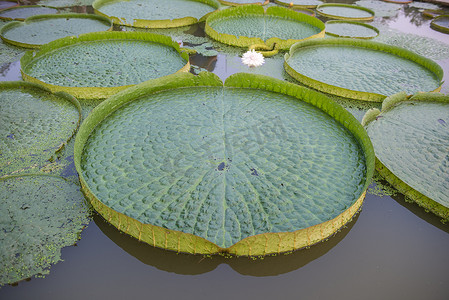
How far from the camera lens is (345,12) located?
5773mm

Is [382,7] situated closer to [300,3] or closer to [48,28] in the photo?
[300,3]

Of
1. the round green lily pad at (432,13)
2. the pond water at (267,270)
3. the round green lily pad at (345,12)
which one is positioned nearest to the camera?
the pond water at (267,270)

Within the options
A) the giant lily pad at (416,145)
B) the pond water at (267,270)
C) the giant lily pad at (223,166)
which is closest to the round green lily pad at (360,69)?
the giant lily pad at (416,145)

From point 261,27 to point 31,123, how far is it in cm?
336

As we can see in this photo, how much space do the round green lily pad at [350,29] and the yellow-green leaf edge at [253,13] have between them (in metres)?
0.45

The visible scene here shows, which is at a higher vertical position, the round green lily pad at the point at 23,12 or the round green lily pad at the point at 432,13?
the round green lily pad at the point at 432,13

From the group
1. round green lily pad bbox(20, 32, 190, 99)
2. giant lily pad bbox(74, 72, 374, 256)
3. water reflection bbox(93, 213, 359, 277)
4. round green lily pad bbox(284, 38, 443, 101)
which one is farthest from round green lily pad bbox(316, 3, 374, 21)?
water reflection bbox(93, 213, 359, 277)

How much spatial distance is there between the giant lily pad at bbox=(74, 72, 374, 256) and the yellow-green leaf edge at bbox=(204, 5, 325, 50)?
4.47 ft

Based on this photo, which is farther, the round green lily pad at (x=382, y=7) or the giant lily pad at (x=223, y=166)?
the round green lily pad at (x=382, y=7)

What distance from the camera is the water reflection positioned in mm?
1388

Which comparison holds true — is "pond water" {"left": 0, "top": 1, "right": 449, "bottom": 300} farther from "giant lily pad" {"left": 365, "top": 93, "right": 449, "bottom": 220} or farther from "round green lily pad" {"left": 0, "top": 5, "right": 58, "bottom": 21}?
"round green lily pad" {"left": 0, "top": 5, "right": 58, "bottom": 21}

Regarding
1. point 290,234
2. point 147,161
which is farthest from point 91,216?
point 290,234

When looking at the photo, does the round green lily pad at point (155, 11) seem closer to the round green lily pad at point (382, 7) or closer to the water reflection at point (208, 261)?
the round green lily pad at point (382, 7)

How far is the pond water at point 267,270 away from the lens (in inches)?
51.4
